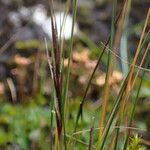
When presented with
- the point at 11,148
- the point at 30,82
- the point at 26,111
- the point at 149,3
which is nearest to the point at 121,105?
the point at 11,148

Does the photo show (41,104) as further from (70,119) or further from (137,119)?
(137,119)

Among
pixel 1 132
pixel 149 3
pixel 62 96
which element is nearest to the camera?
pixel 62 96

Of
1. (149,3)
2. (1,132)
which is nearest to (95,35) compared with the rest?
(149,3)

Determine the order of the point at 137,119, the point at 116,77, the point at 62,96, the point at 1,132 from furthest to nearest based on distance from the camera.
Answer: the point at 137,119 < the point at 116,77 < the point at 1,132 < the point at 62,96

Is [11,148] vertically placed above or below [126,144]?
below

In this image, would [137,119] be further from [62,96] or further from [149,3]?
[149,3]

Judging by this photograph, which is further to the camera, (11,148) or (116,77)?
(116,77)

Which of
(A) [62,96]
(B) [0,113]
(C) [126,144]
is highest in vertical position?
(A) [62,96]
